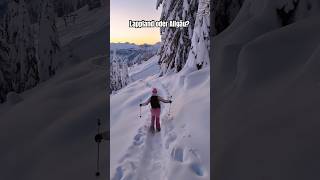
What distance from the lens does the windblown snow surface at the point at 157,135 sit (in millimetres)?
5273

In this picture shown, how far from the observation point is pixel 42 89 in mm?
8562

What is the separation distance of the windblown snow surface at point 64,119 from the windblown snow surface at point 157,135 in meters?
0.34

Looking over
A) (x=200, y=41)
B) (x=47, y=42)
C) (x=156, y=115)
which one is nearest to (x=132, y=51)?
(x=156, y=115)

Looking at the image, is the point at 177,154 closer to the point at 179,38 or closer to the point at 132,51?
the point at 132,51

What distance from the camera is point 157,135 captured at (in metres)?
6.02

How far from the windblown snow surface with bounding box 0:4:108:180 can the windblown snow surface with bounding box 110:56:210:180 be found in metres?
0.34

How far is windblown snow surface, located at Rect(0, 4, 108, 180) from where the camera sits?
5.67 m

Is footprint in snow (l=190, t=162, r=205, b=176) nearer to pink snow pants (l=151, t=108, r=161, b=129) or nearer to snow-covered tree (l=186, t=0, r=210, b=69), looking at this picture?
pink snow pants (l=151, t=108, r=161, b=129)
